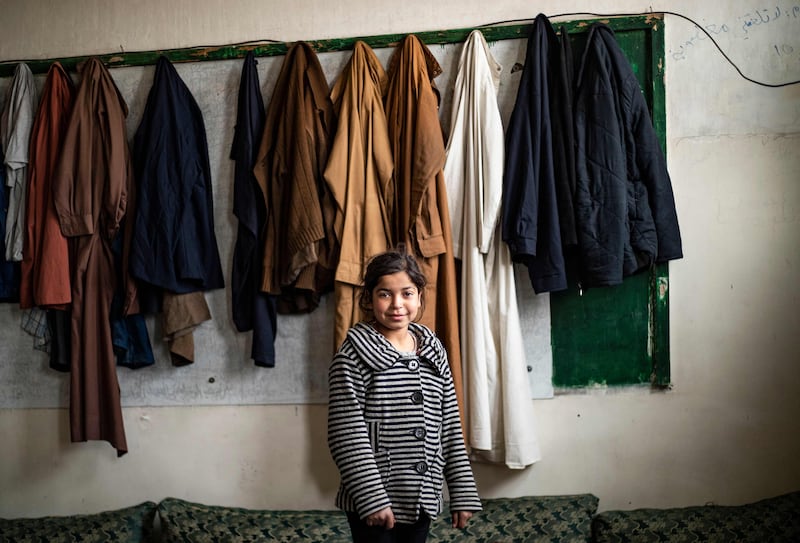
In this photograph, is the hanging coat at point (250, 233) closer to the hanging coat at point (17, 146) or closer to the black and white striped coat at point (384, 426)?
the hanging coat at point (17, 146)

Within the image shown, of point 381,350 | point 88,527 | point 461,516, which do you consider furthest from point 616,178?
point 88,527

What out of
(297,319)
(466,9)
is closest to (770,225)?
(466,9)

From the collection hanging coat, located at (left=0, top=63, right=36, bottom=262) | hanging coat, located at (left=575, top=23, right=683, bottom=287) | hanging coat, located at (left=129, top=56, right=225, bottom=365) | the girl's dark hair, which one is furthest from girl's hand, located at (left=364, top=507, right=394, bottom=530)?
hanging coat, located at (left=0, top=63, right=36, bottom=262)

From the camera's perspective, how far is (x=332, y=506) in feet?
8.82

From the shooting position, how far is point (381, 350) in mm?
1756

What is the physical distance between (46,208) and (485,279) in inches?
63.8

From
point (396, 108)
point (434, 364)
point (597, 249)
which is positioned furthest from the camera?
point (396, 108)

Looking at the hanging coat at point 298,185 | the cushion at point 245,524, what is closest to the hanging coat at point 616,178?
the hanging coat at point 298,185

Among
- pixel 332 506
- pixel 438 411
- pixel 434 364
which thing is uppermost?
pixel 434 364

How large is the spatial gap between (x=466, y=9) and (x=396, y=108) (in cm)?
45

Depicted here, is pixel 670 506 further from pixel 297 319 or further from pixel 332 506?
pixel 297 319

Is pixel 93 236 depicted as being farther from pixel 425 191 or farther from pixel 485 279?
pixel 485 279

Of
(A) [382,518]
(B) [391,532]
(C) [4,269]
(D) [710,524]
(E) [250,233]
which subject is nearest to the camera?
(A) [382,518]

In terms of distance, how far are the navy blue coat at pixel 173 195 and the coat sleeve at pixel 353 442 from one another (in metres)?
1.08
